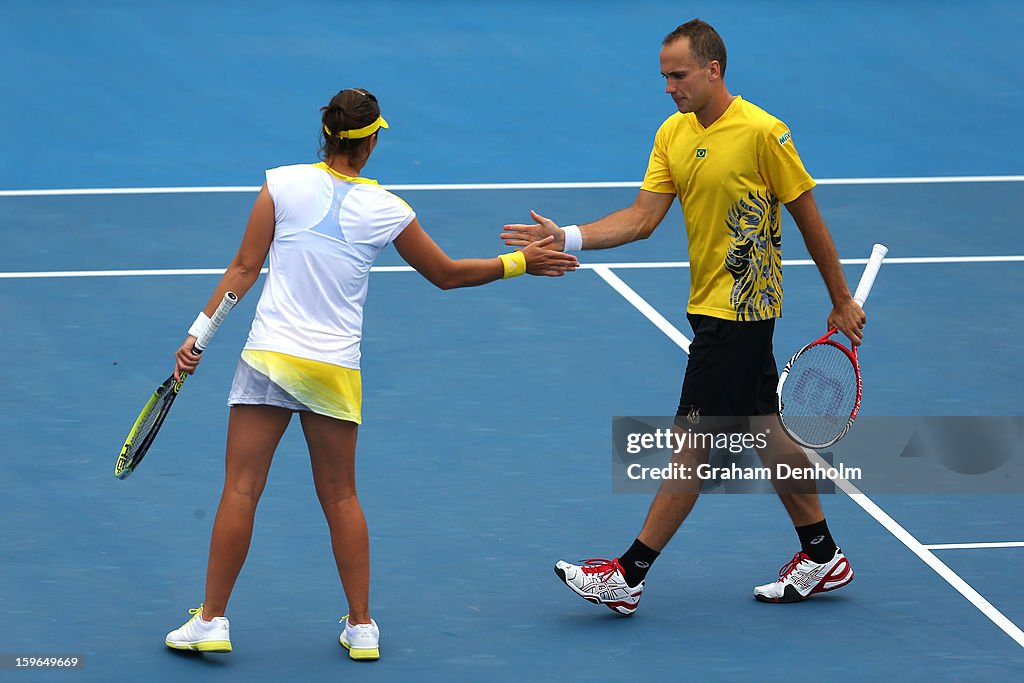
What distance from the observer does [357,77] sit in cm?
1512

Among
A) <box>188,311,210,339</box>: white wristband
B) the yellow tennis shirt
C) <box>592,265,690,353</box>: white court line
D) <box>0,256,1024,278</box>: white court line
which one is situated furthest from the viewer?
<box>0,256,1024,278</box>: white court line

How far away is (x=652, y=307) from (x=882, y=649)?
4.52 metres

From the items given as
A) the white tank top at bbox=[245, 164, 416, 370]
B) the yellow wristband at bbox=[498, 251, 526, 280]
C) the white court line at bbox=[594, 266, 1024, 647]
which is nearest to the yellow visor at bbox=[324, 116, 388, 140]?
the white tank top at bbox=[245, 164, 416, 370]

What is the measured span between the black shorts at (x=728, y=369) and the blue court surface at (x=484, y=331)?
759 millimetres

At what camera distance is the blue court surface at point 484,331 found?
578 cm

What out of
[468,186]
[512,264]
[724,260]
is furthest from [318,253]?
[468,186]

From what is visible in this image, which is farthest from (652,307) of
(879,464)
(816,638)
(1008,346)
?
(816,638)

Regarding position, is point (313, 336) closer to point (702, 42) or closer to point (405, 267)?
point (702, 42)

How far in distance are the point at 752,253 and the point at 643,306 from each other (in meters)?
4.16

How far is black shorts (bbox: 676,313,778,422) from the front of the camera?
5793 mm

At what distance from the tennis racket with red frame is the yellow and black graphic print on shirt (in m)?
0.28

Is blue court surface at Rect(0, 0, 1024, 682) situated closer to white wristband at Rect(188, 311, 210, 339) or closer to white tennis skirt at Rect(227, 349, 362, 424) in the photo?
white tennis skirt at Rect(227, 349, 362, 424)

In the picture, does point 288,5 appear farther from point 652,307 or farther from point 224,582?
point 224,582

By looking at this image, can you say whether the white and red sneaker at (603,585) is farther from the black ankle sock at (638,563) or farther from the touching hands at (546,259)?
the touching hands at (546,259)
